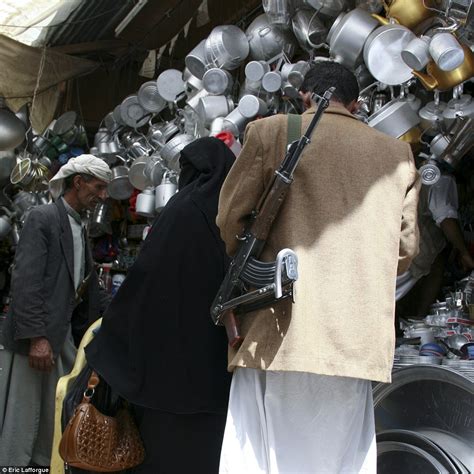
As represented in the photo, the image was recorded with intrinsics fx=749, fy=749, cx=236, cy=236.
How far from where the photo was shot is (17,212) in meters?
Result: 5.31

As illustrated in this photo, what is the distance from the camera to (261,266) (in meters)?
1.90

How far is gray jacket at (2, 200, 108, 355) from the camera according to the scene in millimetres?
3057

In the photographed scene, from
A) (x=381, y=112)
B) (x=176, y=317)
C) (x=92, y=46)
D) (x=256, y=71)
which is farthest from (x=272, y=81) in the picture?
(x=92, y=46)

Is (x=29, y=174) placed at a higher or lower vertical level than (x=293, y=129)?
higher

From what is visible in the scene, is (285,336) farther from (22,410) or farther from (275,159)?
(22,410)

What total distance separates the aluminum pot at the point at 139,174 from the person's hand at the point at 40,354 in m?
1.31

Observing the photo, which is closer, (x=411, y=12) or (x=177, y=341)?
(x=177, y=341)

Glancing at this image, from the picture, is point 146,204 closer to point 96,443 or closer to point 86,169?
point 86,169

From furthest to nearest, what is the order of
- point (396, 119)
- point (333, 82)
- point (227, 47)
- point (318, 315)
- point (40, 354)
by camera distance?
1. point (227, 47)
2. point (40, 354)
3. point (396, 119)
4. point (333, 82)
5. point (318, 315)

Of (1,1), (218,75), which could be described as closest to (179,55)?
(1,1)

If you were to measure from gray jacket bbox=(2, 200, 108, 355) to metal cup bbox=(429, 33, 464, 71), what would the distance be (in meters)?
1.69

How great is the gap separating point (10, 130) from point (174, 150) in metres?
1.75

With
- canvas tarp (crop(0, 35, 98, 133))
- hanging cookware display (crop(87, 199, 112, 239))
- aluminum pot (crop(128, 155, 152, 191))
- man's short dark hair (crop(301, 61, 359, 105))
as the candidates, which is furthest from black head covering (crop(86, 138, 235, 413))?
canvas tarp (crop(0, 35, 98, 133))

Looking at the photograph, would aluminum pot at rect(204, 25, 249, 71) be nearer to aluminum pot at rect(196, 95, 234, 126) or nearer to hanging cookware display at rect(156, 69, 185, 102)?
aluminum pot at rect(196, 95, 234, 126)
